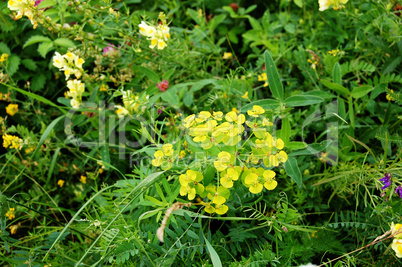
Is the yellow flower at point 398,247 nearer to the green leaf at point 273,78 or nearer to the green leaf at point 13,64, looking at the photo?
the green leaf at point 273,78

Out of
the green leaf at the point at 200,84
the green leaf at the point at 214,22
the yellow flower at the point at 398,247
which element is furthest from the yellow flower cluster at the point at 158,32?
the yellow flower at the point at 398,247

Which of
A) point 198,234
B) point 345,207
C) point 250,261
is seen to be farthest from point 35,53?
point 345,207

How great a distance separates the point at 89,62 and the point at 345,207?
1.60 metres

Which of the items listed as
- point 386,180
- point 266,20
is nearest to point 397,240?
point 386,180

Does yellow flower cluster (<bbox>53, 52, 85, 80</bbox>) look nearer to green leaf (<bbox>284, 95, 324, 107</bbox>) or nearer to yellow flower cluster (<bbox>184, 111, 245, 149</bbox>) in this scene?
yellow flower cluster (<bbox>184, 111, 245, 149</bbox>)

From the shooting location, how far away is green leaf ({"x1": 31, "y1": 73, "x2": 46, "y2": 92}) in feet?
6.73

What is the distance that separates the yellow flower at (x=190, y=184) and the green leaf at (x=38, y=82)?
134 centimetres

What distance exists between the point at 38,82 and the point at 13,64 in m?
0.17

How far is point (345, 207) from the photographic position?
1607mm

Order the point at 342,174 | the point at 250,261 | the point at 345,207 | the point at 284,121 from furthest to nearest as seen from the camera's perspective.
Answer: the point at 345,207 → the point at 342,174 → the point at 284,121 → the point at 250,261

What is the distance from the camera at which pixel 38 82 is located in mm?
2074

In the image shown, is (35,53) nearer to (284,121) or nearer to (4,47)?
(4,47)

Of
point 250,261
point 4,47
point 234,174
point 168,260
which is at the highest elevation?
point 4,47

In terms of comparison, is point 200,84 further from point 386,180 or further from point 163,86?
point 386,180
